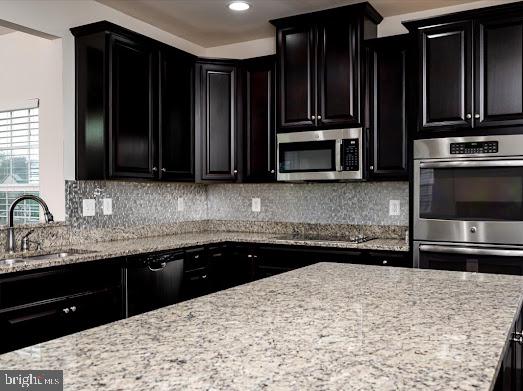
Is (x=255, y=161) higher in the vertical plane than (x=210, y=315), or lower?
higher

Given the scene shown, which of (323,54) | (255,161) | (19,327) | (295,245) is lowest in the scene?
(19,327)

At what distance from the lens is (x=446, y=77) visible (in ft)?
10.6

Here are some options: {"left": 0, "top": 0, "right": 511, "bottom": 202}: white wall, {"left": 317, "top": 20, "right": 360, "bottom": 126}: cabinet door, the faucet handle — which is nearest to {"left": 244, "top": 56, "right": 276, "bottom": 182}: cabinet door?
{"left": 317, "top": 20, "right": 360, "bottom": 126}: cabinet door

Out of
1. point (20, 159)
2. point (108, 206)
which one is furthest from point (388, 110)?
point (20, 159)

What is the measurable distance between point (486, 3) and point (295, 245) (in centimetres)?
226

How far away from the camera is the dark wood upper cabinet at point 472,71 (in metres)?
3.05

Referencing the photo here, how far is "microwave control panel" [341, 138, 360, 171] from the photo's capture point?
12.1ft

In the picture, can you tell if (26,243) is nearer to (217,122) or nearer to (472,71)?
(217,122)

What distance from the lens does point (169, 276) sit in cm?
346

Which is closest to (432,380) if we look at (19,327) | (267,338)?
(267,338)

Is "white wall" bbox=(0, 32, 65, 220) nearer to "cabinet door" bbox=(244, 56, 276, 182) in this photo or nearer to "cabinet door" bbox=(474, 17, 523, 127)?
"cabinet door" bbox=(244, 56, 276, 182)

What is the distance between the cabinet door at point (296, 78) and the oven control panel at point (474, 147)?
110 cm

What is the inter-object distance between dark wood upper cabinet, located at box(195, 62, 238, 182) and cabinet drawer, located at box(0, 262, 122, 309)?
147 cm

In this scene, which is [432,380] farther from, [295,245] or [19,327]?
[295,245]
